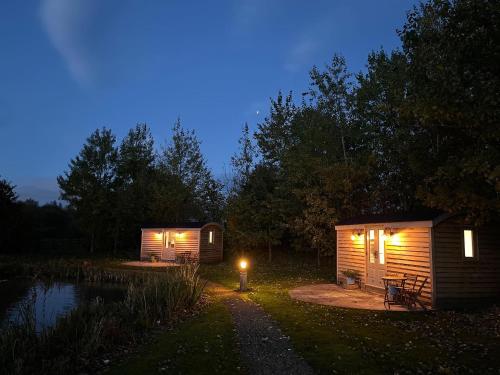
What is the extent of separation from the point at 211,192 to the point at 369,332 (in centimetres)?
3325

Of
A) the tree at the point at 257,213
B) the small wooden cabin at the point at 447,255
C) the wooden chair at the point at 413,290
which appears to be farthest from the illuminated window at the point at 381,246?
the tree at the point at 257,213

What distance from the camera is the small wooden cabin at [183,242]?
2709 centimetres

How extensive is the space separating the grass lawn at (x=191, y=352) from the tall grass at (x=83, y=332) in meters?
0.75

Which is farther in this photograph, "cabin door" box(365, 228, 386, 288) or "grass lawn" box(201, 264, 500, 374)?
"cabin door" box(365, 228, 386, 288)

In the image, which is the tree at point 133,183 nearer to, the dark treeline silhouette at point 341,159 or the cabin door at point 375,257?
the dark treeline silhouette at point 341,159

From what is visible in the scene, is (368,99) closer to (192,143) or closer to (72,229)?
(192,143)

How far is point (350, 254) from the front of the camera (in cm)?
1622

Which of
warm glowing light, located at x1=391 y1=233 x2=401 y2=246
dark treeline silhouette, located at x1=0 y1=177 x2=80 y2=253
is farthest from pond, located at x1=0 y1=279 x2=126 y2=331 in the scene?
dark treeline silhouette, located at x1=0 y1=177 x2=80 y2=253

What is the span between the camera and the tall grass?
21.7 ft

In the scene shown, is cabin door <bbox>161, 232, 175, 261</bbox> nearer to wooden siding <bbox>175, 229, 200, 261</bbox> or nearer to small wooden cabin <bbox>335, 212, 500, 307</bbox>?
wooden siding <bbox>175, 229, 200, 261</bbox>

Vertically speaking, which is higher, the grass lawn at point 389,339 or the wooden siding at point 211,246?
the wooden siding at point 211,246

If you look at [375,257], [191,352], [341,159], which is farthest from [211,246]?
[191,352]

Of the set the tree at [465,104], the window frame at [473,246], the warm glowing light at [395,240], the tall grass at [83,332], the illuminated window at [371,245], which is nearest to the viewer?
the tall grass at [83,332]

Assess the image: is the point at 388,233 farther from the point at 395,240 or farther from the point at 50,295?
the point at 50,295
